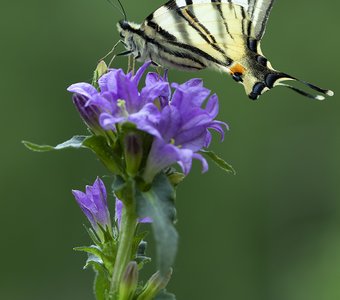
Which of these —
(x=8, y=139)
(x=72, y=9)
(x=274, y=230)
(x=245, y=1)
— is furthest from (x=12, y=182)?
(x=245, y=1)

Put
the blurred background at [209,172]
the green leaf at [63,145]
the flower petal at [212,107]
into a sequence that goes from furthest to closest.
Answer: the blurred background at [209,172] < the flower petal at [212,107] < the green leaf at [63,145]

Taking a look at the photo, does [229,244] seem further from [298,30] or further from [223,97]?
[298,30]

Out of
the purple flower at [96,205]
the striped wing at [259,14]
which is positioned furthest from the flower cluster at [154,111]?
the striped wing at [259,14]

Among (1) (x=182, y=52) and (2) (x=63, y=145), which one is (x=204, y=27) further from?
(2) (x=63, y=145)

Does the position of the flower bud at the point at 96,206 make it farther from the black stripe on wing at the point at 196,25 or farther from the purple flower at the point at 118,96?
the black stripe on wing at the point at 196,25

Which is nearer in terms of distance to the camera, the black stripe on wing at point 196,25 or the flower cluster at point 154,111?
the flower cluster at point 154,111
